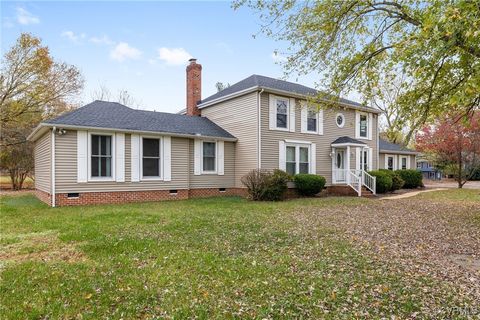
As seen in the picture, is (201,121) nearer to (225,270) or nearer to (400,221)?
(400,221)

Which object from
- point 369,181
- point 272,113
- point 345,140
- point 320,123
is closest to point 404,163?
point 369,181

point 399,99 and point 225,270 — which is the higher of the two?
point 399,99

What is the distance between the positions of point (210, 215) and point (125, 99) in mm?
28344

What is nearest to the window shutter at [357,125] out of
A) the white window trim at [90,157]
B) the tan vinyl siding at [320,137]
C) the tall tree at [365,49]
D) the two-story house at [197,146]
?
the two-story house at [197,146]

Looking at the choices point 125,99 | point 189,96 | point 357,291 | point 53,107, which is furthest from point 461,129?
point 125,99

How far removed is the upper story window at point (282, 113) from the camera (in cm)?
1530

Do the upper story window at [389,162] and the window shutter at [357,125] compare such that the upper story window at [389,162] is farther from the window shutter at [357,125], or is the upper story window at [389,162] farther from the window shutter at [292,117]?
the window shutter at [292,117]

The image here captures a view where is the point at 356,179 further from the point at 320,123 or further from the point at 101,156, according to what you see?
the point at 101,156

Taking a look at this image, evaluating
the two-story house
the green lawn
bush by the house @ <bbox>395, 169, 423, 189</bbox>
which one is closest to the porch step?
the two-story house

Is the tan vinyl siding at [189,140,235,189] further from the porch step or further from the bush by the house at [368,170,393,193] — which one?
the bush by the house at [368,170,393,193]

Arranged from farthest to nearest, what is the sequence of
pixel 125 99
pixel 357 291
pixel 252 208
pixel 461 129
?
pixel 125 99 → pixel 461 129 → pixel 252 208 → pixel 357 291

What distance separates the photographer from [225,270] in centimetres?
445

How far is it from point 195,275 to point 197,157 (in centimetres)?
1047

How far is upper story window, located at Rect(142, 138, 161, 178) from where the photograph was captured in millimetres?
13070
